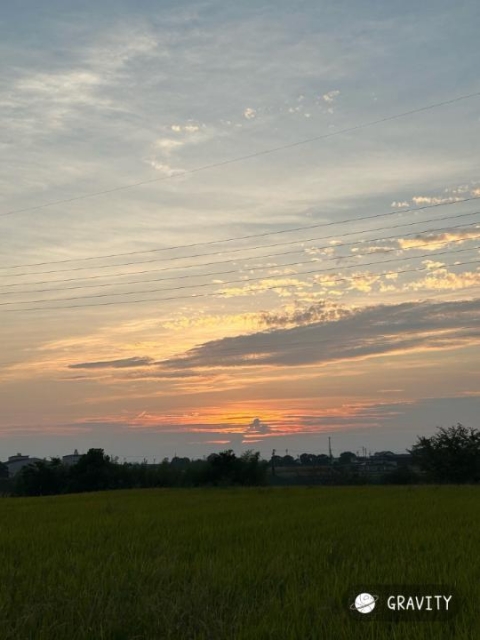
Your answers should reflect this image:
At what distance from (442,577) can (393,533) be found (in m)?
7.25

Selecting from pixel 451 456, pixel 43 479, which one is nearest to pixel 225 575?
pixel 451 456

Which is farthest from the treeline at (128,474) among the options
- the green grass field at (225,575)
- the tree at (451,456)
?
the green grass field at (225,575)

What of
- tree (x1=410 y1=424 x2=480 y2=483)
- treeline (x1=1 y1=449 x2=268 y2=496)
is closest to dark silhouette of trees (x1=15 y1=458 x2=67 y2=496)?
treeline (x1=1 y1=449 x2=268 y2=496)

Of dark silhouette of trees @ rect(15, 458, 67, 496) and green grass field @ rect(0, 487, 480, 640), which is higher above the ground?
dark silhouette of trees @ rect(15, 458, 67, 496)

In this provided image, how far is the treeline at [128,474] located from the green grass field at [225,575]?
153 ft

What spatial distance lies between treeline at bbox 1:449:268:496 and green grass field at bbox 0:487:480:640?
153 ft

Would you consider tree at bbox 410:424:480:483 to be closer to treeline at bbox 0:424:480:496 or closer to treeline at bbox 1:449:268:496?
treeline at bbox 0:424:480:496

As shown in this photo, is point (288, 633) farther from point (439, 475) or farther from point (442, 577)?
point (439, 475)

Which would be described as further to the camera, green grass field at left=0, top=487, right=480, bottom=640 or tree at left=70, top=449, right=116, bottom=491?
tree at left=70, top=449, right=116, bottom=491

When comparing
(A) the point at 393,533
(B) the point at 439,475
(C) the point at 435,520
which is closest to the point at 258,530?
(A) the point at 393,533

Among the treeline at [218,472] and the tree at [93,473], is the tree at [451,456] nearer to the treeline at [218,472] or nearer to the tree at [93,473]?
the treeline at [218,472]

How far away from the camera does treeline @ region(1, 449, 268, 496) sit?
6788cm

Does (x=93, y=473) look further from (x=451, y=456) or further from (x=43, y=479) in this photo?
(x=451, y=456)

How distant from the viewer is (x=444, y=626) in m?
7.78
